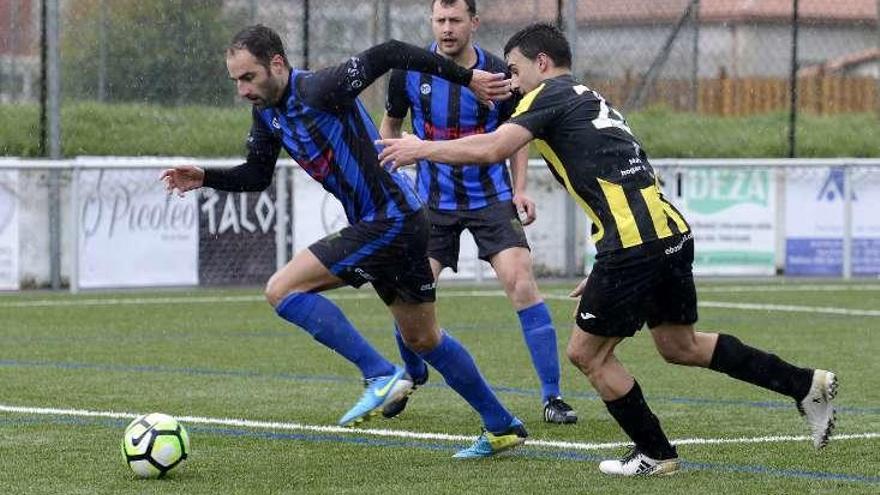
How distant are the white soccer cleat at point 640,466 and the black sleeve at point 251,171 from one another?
2.11 meters

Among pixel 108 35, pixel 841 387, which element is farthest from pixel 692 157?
pixel 841 387

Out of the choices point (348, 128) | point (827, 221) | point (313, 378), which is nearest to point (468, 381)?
point (348, 128)

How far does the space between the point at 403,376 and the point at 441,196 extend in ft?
3.86

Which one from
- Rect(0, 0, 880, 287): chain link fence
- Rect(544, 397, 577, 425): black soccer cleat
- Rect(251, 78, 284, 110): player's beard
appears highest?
Rect(0, 0, 880, 287): chain link fence

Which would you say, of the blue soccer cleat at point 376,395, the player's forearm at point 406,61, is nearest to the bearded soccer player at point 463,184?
the blue soccer cleat at point 376,395

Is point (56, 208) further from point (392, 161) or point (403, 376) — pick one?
point (392, 161)

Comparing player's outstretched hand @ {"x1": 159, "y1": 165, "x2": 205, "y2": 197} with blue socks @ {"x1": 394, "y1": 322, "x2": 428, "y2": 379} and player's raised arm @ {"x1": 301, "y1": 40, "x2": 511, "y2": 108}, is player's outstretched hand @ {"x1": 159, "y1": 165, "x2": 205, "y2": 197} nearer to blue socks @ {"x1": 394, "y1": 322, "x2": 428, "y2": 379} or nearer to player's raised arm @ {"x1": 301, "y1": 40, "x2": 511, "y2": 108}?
player's raised arm @ {"x1": 301, "y1": 40, "x2": 511, "y2": 108}

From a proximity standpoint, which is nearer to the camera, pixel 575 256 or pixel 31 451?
pixel 31 451

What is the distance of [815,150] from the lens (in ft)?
64.9

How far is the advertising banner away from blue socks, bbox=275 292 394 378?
853cm

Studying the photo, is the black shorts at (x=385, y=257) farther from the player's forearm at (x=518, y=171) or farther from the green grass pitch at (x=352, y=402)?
the player's forearm at (x=518, y=171)

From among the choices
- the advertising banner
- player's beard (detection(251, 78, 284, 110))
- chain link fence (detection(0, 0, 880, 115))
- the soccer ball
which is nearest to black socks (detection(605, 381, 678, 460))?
the soccer ball

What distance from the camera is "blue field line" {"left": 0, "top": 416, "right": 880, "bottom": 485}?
21.1ft

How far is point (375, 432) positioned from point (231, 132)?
1050cm
